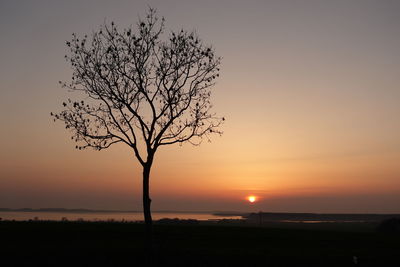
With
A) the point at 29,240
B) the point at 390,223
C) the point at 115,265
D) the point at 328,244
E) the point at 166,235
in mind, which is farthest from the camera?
the point at 390,223

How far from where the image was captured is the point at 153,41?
33969 mm

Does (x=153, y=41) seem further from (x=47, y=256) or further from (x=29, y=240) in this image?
(x=29, y=240)

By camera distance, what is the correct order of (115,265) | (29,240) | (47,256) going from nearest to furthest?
(115,265) → (47,256) → (29,240)

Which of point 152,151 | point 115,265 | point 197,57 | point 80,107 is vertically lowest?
point 115,265

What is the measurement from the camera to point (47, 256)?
1136 inches

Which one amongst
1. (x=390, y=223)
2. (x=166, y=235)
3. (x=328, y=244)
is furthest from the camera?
(x=390, y=223)

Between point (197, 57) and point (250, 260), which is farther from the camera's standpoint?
point (197, 57)

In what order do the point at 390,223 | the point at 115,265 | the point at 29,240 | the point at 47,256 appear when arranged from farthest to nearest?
1. the point at 390,223
2. the point at 29,240
3. the point at 47,256
4. the point at 115,265

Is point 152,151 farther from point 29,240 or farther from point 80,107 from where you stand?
point 29,240

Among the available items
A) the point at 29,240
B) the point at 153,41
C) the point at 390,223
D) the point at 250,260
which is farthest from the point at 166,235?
the point at 390,223

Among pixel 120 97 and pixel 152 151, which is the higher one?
pixel 120 97

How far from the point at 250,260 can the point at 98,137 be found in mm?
14029

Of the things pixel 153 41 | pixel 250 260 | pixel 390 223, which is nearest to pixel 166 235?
pixel 250 260

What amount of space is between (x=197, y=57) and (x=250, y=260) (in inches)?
593
